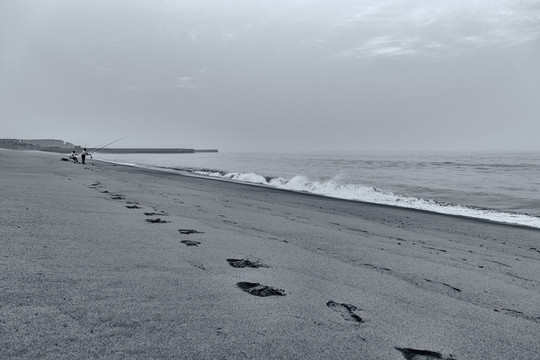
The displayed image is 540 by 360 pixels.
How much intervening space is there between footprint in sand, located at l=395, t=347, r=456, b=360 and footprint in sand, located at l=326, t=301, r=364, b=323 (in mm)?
409

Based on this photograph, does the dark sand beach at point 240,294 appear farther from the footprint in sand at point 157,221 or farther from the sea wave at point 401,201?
the sea wave at point 401,201

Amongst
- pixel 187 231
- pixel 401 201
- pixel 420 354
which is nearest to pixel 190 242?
pixel 187 231

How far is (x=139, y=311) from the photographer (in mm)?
2404

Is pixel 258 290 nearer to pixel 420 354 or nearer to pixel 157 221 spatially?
pixel 420 354

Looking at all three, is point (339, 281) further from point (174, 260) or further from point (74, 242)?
point (74, 242)

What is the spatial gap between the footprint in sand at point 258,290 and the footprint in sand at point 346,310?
40 cm

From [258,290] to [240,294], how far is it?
206mm

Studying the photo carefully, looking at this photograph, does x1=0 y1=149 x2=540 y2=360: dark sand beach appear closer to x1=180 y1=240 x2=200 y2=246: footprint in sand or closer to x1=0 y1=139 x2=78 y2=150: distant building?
x1=180 y1=240 x2=200 y2=246: footprint in sand

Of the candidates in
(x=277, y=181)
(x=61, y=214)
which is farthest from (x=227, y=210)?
(x=277, y=181)

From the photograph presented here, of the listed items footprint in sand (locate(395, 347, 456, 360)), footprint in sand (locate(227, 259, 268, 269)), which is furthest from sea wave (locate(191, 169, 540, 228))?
footprint in sand (locate(395, 347, 456, 360))

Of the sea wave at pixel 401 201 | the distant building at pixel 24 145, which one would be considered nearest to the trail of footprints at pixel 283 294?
the sea wave at pixel 401 201

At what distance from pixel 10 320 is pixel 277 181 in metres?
20.0

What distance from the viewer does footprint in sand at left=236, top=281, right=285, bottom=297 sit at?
3.00m

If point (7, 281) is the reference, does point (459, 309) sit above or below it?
below
